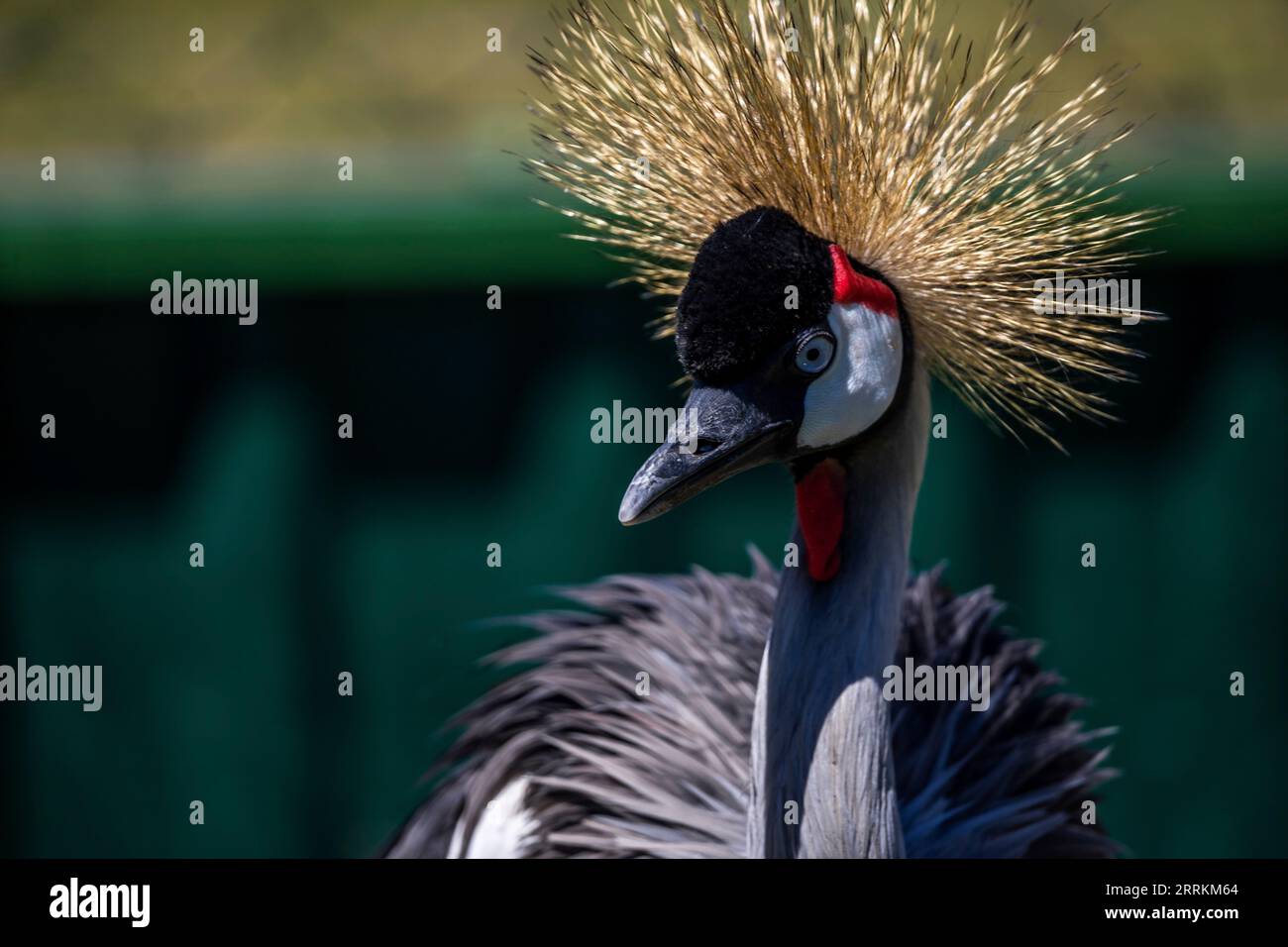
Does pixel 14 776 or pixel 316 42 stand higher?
pixel 316 42

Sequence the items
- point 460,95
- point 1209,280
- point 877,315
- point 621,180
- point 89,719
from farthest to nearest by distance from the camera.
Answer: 1. point 460,95
2. point 89,719
3. point 1209,280
4. point 621,180
5. point 877,315

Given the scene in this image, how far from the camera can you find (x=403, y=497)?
179cm

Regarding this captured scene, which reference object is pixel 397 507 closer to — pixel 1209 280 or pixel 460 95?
pixel 460 95

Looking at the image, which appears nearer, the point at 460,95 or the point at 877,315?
the point at 877,315

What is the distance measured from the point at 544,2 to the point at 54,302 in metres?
1.07

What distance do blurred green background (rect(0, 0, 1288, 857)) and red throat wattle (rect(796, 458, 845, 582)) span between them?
729 mm

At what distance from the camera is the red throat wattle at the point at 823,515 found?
41.1 inches

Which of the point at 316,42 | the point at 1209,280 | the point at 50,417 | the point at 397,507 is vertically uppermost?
the point at 316,42

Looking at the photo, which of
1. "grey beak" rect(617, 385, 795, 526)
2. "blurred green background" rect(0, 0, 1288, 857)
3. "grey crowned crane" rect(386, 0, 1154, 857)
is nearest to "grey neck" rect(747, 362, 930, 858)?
"grey crowned crane" rect(386, 0, 1154, 857)

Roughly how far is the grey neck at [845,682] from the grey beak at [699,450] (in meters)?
0.13

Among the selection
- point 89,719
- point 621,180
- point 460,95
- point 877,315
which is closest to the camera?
point 877,315

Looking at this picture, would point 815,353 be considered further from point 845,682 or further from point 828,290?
point 845,682

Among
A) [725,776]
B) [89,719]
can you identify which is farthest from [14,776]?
[725,776]

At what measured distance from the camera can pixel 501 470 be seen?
5.83 feet
